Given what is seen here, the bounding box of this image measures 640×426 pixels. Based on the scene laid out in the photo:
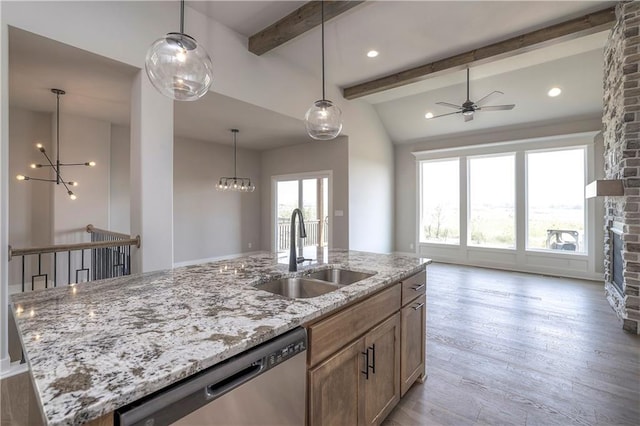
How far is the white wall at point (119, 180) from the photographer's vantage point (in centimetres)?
521

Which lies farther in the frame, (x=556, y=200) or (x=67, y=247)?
(x=556, y=200)

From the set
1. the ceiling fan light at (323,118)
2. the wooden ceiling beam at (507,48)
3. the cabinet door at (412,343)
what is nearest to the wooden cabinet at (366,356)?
the cabinet door at (412,343)

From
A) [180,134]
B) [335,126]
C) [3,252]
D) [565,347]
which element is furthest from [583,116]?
[3,252]

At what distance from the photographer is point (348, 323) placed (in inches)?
56.7

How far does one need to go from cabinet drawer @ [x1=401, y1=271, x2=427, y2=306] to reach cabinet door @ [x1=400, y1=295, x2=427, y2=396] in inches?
1.8

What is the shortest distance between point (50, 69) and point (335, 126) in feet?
10.1

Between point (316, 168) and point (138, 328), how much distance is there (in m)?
5.49

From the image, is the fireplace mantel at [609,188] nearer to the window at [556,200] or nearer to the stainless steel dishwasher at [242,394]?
the window at [556,200]

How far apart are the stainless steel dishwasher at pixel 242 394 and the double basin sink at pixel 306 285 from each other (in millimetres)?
651

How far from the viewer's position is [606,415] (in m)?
1.95

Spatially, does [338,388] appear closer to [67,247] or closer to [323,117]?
[323,117]

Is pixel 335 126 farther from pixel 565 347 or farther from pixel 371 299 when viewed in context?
pixel 565 347

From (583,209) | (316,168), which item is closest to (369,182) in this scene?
(316,168)

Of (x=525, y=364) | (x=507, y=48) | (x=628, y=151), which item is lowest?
(x=525, y=364)
